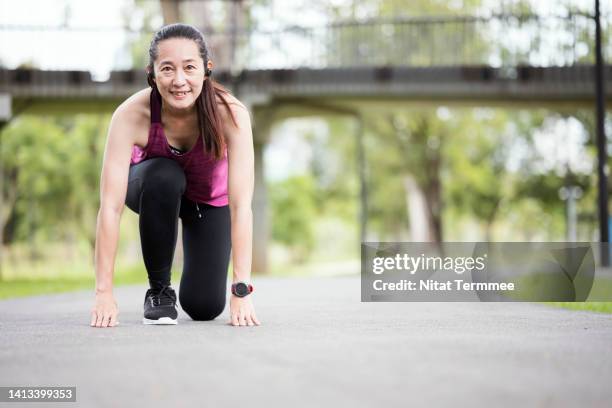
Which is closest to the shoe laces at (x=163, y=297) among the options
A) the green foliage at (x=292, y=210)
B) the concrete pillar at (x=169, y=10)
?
the concrete pillar at (x=169, y=10)

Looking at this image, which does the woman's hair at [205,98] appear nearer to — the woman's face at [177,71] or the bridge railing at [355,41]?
the woman's face at [177,71]

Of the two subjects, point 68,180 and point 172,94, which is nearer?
point 172,94

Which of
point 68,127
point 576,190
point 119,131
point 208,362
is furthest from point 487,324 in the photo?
point 68,127

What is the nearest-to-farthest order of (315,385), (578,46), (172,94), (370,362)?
1. (315,385)
2. (370,362)
3. (172,94)
4. (578,46)

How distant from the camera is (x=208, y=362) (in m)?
3.19

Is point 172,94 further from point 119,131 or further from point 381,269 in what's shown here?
point 381,269

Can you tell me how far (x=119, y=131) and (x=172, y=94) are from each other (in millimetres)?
354

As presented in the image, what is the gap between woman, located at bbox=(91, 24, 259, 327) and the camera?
4348 mm

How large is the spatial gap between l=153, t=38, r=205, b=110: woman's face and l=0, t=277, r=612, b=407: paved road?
1199 millimetres

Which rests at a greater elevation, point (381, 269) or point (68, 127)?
point (68, 127)

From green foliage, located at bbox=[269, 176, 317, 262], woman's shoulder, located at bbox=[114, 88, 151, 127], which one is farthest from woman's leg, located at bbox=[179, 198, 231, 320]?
green foliage, located at bbox=[269, 176, 317, 262]

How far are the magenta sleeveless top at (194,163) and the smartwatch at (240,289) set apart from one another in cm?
71

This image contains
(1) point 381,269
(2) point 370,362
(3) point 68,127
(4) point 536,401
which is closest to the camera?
(4) point 536,401

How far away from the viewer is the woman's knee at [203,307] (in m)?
4.90
